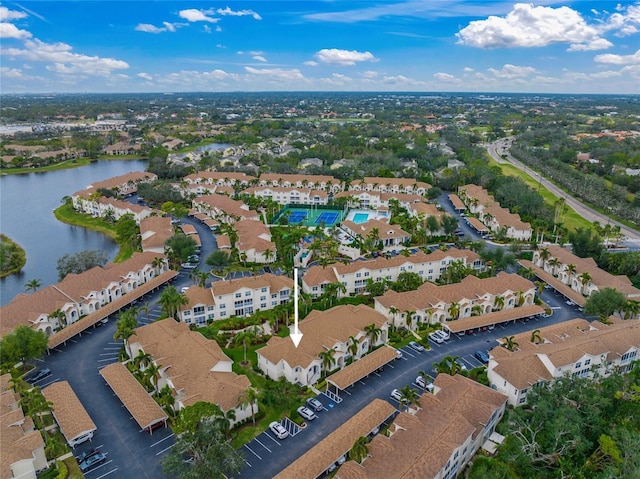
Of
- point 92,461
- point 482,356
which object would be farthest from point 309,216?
point 92,461

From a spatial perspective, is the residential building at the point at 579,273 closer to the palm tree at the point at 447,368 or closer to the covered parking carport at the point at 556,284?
the covered parking carport at the point at 556,284

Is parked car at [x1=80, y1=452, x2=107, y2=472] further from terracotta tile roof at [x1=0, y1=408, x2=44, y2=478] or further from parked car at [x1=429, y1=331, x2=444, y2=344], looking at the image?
parked car at [x1=429, y1=331, x2=444, y2=344]

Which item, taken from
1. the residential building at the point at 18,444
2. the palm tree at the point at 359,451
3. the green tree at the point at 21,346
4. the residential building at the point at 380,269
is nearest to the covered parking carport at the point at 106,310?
the green tree at the point at 21,346

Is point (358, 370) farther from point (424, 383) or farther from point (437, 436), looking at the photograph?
point (437, 436)

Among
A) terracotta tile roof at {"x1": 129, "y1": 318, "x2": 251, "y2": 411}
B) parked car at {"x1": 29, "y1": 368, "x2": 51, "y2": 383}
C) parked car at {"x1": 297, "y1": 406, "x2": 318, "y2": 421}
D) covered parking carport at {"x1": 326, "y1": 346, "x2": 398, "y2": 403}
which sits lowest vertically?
parked car at {"x1": 297, "y1": 406, "x2": 318, "y2": 421}

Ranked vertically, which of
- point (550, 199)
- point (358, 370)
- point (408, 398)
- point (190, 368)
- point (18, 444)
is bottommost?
point (358, 370)

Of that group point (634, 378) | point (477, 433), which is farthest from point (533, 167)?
point (477, 433)

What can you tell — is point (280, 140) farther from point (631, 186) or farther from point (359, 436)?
point (359, 436)

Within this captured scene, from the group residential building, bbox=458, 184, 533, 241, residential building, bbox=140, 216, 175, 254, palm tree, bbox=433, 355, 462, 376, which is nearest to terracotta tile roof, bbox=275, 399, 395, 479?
palm tree, bbox=433, 355, 462, 376
